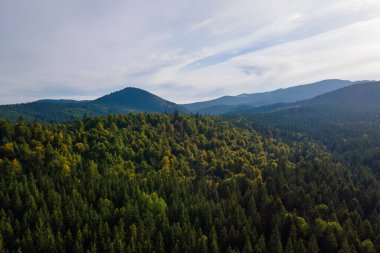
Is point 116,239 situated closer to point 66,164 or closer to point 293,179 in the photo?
point 66,164

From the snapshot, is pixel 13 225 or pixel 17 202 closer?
pixel 13 225

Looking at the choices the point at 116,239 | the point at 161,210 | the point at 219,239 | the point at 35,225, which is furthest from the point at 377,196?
the point at 35,225

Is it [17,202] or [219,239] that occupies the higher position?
[17,202]

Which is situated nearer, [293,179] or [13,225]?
[13,225]

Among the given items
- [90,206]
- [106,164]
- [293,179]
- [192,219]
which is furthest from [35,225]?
[293,179]

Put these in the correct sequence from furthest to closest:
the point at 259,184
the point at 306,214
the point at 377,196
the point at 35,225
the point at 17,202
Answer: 1. the point at 259,184
2. the point at 377,196
3. the point at 306,214
4. the point at 17,202
5. the point at 35,225

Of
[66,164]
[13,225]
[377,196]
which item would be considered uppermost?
[66,164]

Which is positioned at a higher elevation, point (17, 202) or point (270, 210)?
point (17, 202)

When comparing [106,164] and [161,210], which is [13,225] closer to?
[161,210]

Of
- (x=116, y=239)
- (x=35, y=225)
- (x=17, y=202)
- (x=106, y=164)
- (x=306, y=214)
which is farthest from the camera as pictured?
(x=106, y=164)

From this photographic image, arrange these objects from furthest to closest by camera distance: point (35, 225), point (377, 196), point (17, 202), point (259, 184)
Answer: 1. point (259, 184)
2. point (377, 196)
3. point (17, 202)
4. point (35, 225)
